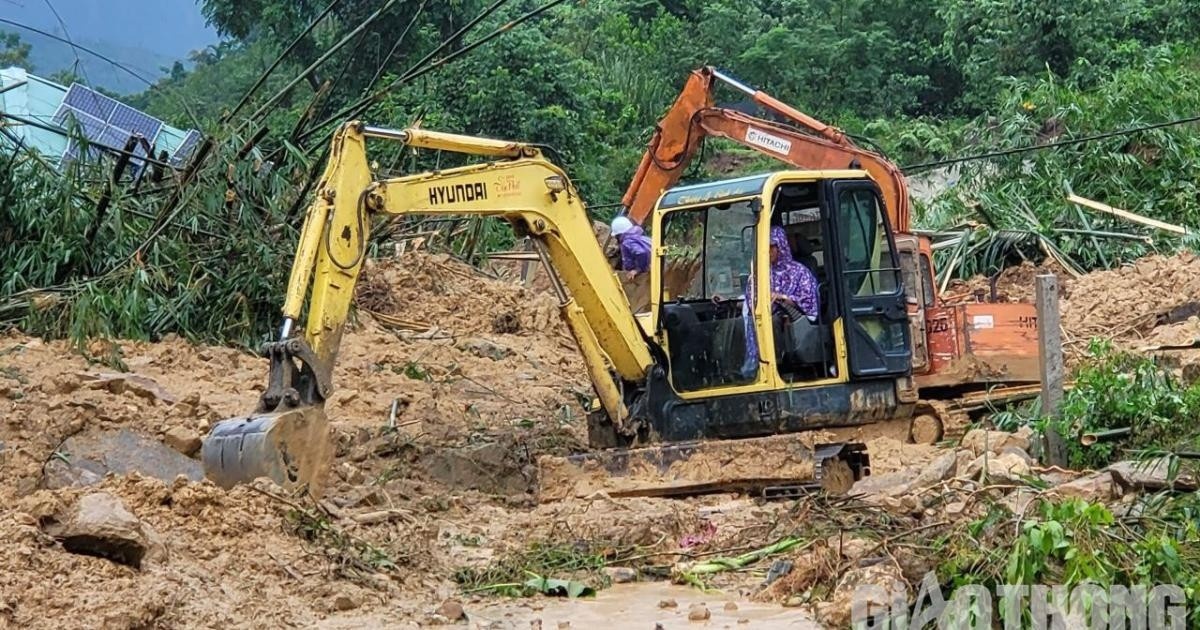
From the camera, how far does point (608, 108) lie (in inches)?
1031

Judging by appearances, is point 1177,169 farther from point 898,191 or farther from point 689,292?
point 689,292

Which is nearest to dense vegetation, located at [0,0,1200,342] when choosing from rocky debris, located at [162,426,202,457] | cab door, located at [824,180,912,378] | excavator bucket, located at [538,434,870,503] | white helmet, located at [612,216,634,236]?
white helmet, located at [612,216,634,236]

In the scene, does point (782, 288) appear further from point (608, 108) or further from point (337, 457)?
point (608, 108)

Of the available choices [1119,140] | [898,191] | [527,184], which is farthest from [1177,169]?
[527,184]

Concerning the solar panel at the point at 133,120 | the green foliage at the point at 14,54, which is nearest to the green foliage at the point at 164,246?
the solar panel at the point at 133,120

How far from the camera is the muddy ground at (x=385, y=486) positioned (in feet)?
19.2

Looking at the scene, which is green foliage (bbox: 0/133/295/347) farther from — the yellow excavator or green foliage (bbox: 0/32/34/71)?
green foliage (bbox: 0/32/34/71)

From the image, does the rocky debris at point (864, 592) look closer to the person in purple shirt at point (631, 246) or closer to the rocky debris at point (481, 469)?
the rocky debris at point (481, 469)

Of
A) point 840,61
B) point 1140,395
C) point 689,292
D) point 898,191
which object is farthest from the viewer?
point 840,61

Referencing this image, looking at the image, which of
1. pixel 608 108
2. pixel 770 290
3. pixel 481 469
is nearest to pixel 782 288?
pixel 770 290

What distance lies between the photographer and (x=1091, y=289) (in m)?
15.1

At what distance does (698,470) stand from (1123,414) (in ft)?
7.47

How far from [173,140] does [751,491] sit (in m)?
16.4

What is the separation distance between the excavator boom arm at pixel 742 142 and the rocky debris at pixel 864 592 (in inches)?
215
